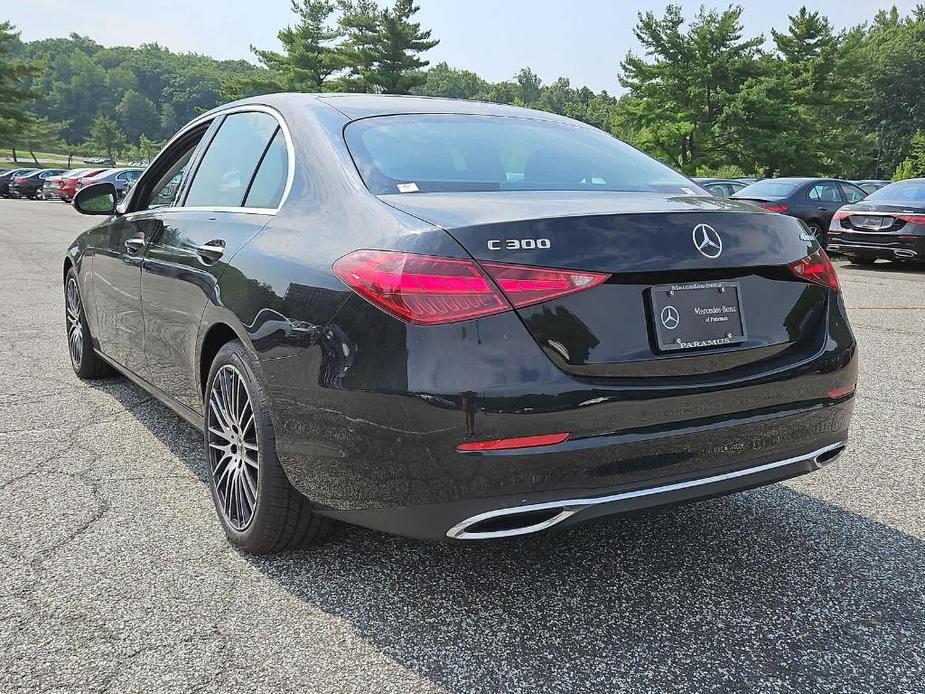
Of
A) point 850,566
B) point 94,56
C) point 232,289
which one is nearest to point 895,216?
point 850,566

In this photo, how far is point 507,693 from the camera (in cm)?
211

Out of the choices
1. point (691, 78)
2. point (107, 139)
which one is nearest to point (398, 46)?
point (691, 78)

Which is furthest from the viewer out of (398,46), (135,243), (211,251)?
(398,46)

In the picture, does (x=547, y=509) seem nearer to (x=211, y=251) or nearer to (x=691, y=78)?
(x=211, y=251)

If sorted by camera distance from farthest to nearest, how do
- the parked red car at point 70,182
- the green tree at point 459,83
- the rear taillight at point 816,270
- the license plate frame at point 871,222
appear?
the green tree at point 459,83, the parked red car at point 70,182, the license plate frame at point 871,222, the rear taillight at point 816,270

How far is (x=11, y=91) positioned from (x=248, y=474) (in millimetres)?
71746

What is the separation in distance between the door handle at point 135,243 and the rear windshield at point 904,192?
12.1m

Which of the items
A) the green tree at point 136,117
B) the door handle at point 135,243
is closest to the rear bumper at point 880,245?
the door handle at point 135,243

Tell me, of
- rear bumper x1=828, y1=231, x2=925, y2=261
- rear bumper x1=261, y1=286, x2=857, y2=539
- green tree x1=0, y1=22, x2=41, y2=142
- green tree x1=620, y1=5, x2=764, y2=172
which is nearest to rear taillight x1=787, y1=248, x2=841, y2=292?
rear bumper x1=261, y1=286, x2=857, y2=539

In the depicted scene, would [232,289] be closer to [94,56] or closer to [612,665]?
[612,665]

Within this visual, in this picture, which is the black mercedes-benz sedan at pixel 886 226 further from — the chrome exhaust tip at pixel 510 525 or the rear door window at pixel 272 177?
the chrome exhaust tip at pixel 510 525

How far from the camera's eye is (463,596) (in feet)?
8.58

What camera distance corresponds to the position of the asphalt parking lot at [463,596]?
220 cm

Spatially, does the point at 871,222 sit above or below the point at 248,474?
above
